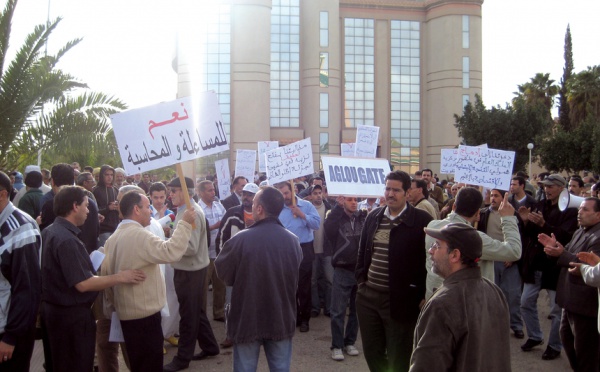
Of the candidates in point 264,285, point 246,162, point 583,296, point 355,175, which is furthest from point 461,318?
point 246,162

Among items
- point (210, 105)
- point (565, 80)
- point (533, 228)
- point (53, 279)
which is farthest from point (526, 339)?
point (565, 80)

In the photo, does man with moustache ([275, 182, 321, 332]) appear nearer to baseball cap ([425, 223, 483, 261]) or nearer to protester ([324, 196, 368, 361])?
protester ([324, 196, 368, 361])

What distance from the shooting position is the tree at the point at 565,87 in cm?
5219

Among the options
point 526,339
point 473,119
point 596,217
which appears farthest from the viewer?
point 473,119

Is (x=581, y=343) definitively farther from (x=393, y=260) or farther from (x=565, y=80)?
(x=565, y=80)

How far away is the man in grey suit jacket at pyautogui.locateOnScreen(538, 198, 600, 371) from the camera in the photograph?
18.1 ft

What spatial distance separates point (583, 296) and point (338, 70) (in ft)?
135

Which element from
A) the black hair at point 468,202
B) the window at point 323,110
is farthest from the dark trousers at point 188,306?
the window at point 323,110

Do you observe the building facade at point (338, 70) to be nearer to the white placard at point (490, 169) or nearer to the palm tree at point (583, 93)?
the palm tree at point (583, 93)

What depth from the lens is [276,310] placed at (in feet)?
15.3

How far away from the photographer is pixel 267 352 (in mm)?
4812

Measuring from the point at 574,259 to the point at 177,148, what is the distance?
12.9 ft

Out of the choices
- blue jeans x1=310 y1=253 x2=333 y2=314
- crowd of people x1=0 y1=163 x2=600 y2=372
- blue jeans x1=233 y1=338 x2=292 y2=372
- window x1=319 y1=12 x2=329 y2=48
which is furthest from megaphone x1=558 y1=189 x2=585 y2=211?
window x1=319 y1=12 x2=329 y2=48

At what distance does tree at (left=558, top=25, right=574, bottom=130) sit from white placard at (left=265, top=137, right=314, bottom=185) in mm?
47872
